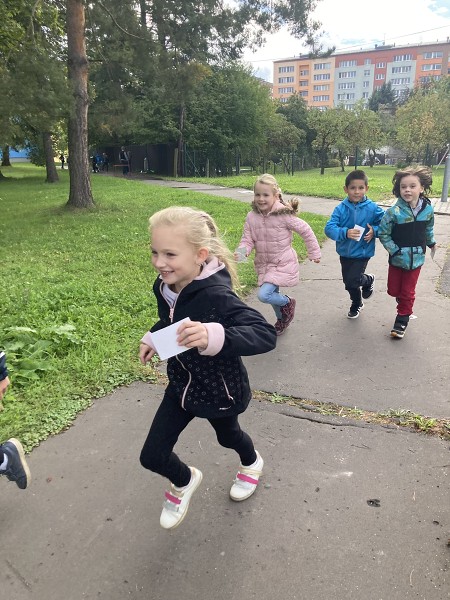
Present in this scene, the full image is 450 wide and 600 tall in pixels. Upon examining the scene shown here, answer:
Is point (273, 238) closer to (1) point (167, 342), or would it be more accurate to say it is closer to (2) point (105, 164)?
(1) point (167, 342)

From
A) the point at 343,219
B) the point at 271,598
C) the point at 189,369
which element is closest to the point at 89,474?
the point at 189,369

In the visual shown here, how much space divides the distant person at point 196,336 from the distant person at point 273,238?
211cm

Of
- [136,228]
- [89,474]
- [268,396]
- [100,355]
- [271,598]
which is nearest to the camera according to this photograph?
[271,598]

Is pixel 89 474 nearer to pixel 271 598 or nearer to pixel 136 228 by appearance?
pixel 271 598

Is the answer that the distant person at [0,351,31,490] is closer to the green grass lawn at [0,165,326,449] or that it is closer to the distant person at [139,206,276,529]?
the green grass lawn at [0,165,326,449]

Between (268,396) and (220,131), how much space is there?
28.6 meters

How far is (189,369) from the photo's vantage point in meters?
2.13

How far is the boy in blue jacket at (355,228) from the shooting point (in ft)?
15.1

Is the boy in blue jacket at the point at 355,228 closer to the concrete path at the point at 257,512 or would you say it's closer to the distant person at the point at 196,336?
the concrete path at the point at 257,512

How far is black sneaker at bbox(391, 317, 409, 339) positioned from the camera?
4.34m

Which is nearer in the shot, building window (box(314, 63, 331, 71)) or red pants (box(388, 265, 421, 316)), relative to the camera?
red pants (box(388, 265, 421, 316))

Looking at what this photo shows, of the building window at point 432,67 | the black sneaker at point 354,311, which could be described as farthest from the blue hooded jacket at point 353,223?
the building window at point 432,67

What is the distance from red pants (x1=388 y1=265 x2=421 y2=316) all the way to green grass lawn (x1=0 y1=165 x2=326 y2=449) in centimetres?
184

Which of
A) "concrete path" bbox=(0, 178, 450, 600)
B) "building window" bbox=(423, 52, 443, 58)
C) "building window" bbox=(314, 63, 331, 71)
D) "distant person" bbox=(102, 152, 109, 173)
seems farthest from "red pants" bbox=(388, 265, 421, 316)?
"building window" bbox=(314, 63, 331, 71)
